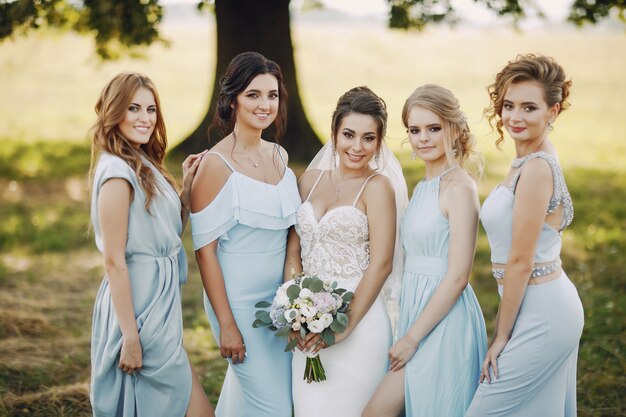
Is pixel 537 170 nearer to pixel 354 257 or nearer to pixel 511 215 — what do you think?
pixel 511 215

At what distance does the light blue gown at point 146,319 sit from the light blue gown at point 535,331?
168 centimetres

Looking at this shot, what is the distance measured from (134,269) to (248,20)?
644 centimetres

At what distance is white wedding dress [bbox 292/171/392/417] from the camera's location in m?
4.10

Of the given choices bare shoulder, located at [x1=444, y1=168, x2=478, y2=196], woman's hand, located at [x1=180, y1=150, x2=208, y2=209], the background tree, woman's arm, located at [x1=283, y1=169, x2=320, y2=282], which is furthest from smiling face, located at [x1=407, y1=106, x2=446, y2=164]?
the background tree

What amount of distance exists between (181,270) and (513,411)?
2035 mm

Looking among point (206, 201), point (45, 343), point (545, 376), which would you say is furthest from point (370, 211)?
point (45, 343)

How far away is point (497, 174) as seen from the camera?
14.3 metres

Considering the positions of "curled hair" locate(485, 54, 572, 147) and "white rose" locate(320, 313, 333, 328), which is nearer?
"curled hair" locate(485, 54, 572, 147)

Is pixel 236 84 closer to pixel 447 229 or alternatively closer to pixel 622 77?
pixel 447 229

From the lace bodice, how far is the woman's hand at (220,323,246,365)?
22.7 inches

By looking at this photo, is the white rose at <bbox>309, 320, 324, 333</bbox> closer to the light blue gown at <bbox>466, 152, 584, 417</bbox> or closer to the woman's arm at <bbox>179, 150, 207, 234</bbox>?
the light blue gown at <bbox>466, 152, 584, 417</bbox>

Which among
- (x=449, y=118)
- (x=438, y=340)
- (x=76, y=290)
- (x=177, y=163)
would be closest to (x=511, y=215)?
(x=449, y=118)

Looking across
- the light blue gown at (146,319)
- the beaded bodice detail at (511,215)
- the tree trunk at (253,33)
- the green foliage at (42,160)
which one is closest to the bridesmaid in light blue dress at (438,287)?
the beaded bodice detail at (511,215)

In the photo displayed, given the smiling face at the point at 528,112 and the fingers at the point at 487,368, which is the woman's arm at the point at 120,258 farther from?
the smiling face at the point at 528,112
